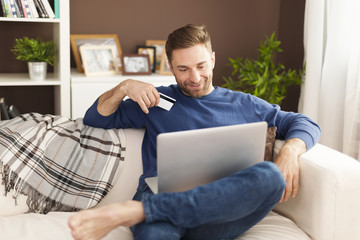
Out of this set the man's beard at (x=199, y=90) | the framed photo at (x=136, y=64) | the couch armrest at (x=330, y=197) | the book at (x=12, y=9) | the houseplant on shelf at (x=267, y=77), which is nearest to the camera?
the couch armrest at (x=330, y=197)

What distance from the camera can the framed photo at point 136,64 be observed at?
3.02 m

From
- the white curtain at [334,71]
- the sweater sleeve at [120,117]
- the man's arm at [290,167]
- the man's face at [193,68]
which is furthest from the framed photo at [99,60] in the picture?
the man's arm at [290,167]

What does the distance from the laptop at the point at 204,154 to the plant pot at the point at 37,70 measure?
1.67 meters

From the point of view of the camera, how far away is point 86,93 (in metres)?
2.83

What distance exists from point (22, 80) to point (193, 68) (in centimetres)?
139

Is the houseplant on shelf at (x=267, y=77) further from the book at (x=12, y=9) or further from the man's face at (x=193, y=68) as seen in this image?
the book at (x=12, y=9)

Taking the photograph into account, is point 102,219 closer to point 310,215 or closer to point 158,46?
point 310,215

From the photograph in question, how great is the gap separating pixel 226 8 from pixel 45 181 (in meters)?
2.27

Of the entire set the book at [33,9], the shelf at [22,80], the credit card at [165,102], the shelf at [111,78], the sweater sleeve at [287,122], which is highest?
the book at [33,9]

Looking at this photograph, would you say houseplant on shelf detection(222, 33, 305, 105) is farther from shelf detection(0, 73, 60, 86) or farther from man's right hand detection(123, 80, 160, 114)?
man's right hand detection(123, 80, 160, 114)

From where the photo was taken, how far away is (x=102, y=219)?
1.32 m

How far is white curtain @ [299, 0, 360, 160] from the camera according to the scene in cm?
271

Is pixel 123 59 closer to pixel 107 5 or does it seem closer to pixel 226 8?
pixel 107 5

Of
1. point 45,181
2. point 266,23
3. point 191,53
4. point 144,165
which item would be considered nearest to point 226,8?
point 266,23
